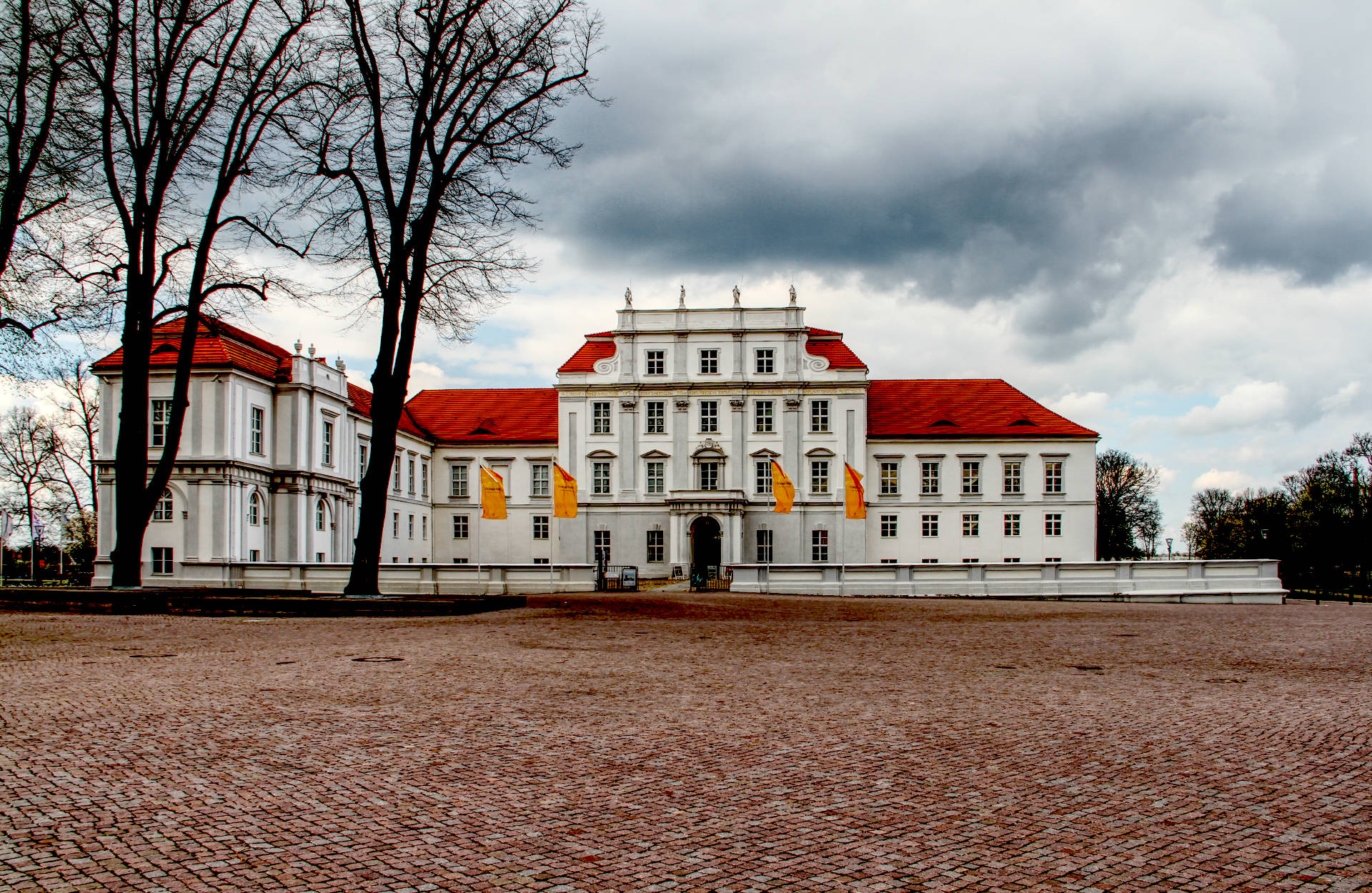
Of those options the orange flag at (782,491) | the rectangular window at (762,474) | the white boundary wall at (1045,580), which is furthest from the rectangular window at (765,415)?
the white boundary wall at (1045,580)

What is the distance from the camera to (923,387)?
61.7 meters

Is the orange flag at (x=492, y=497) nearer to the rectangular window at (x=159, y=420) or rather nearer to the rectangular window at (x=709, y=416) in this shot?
the rectangular window at (x=159, y=420)

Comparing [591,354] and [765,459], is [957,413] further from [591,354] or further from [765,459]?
[591,354]

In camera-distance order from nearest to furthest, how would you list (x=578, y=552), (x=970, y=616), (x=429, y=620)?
1. (x=429, y=620)
2. (x=970, y=616)
3. (x=578, y=552)

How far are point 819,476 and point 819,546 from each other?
11.8 ft

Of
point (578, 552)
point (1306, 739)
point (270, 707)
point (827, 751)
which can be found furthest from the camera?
point (578, 552)

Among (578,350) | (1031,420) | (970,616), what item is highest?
(578,350)

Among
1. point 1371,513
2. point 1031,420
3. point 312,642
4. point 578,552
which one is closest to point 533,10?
point 312,642

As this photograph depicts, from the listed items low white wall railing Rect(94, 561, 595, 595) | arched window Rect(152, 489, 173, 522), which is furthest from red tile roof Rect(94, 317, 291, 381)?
low white wall railing Rect(94, 561, 595, 595)

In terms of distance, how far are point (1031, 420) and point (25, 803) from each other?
57.1 meters

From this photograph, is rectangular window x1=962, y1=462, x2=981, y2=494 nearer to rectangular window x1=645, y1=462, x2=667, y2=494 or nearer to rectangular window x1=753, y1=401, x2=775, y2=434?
rectangular window x1=753, y1=401, x2=775, y2=434

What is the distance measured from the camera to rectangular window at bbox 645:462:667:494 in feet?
185

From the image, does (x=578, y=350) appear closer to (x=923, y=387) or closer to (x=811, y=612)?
(x=923, y=387)

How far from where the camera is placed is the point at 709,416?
56.3 meters
